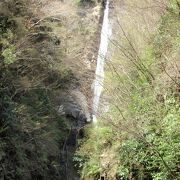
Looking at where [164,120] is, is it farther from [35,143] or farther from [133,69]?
[35,143]

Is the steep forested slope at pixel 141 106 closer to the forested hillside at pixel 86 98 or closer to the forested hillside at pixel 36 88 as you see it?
the forested hillside at pixel 86 98

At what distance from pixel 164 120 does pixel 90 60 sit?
11080 mm

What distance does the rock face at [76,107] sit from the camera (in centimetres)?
1708

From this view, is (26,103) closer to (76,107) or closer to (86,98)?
(86,98)

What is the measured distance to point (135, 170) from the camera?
10.3 m

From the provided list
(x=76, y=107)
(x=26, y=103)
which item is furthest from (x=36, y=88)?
(x=76, y=107)

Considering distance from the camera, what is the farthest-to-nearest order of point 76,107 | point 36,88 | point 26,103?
1. point 76,107
2. point 36,88
3. point 26,103

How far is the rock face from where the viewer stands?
17083mm

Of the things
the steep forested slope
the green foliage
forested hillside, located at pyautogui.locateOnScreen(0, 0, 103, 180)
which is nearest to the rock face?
forested hillside, located at pyautogui.locateOnScreen(0, 0, 103, 180)

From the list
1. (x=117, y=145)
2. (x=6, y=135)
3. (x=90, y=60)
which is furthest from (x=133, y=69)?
(x=90, y=60)

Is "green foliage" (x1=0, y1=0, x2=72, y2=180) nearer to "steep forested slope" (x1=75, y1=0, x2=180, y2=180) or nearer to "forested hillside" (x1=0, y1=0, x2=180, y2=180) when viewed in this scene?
"forested hillside" (x1=0, y1=0, x2=180, y2=180)

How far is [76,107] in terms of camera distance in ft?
58.4

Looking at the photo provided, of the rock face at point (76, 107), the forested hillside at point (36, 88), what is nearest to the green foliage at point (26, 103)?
the forested hillside at point (36, 88)

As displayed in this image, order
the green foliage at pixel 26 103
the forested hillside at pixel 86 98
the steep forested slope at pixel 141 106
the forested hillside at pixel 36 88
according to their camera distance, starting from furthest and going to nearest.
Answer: the forested hillside at pixel 36 88, the green foliage at pixel 26 103, the forested hillside at pixel 86 98, the steep forested slope at pixel 141 106
